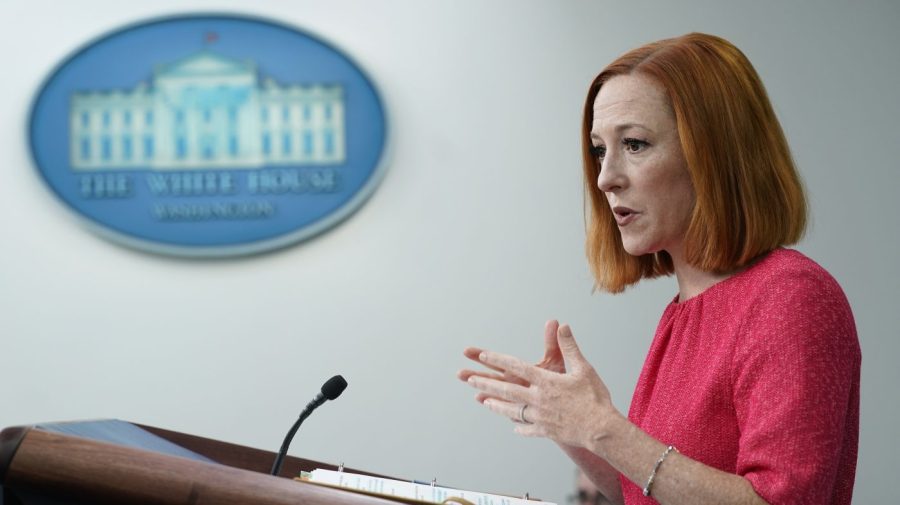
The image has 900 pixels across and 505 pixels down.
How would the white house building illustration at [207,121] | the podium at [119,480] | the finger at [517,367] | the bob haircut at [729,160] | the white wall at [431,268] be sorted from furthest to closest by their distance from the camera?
the white house building illustration at [207,121], the white wall at [431,268], the bob haircut at [729,160], the finger at [517,367], the podium at [119,480]

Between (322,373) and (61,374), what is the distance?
79 cm

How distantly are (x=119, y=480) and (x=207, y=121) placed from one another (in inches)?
85.6

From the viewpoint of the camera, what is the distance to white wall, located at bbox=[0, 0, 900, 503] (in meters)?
2.73

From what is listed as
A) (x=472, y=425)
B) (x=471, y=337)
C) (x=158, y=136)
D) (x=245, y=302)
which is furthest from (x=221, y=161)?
(x=472, y=425)

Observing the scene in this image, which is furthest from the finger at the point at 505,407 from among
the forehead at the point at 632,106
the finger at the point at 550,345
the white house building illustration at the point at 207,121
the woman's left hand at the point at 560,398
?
the white house building illustration at the point at 207,121

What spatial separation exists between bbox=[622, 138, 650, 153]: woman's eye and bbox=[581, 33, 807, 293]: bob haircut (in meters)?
0.07

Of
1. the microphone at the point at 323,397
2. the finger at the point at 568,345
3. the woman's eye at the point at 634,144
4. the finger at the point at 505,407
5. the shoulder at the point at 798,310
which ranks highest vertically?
the woman's eye at the point at 634,144

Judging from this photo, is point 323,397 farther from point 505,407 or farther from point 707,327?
point 707,327

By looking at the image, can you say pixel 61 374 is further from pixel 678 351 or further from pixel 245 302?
pixel 678 351

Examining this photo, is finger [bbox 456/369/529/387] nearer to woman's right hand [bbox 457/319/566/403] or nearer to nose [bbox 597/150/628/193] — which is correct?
woman's right hand [bbox 457/319/566/403]

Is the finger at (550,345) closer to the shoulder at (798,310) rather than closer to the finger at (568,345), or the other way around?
the finger at (568,345)

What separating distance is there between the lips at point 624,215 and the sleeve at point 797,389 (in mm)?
269

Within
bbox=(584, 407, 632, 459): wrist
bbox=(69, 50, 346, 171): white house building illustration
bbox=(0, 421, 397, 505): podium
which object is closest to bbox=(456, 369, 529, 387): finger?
bbox=(584, 407, 632, 459): wrist

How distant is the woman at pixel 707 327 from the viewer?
1120mm
